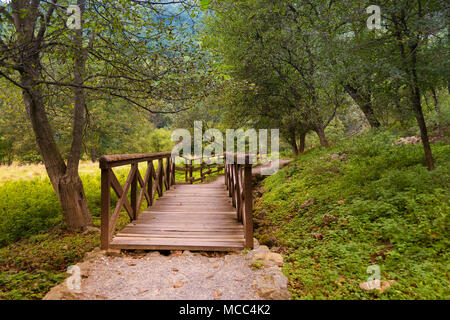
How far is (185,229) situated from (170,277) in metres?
1.47

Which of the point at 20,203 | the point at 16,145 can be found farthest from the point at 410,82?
the point at 16,145

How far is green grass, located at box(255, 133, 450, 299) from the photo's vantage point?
8.01ft

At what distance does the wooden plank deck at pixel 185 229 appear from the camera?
11.2 feet

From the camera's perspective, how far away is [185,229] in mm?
4156

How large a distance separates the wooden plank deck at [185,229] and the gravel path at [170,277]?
0.18 meters

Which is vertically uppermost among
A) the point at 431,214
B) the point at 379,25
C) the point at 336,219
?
the point at 379,25

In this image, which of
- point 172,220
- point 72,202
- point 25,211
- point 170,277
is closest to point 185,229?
point 172,220

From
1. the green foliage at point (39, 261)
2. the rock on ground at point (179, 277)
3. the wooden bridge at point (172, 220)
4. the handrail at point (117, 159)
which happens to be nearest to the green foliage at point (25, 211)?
the green foliage at point (39, 261)

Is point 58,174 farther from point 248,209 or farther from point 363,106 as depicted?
point 363,106

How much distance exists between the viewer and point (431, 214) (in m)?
3.34

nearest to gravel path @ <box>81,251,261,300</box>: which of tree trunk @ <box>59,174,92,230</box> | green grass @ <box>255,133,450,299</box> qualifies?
green grass @ <box>255,133,450,299</box>

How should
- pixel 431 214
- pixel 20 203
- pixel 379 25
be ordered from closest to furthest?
pixel 431 214, pixel 379 25, pixel 20 203

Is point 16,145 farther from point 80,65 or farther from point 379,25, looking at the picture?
point 379,25
